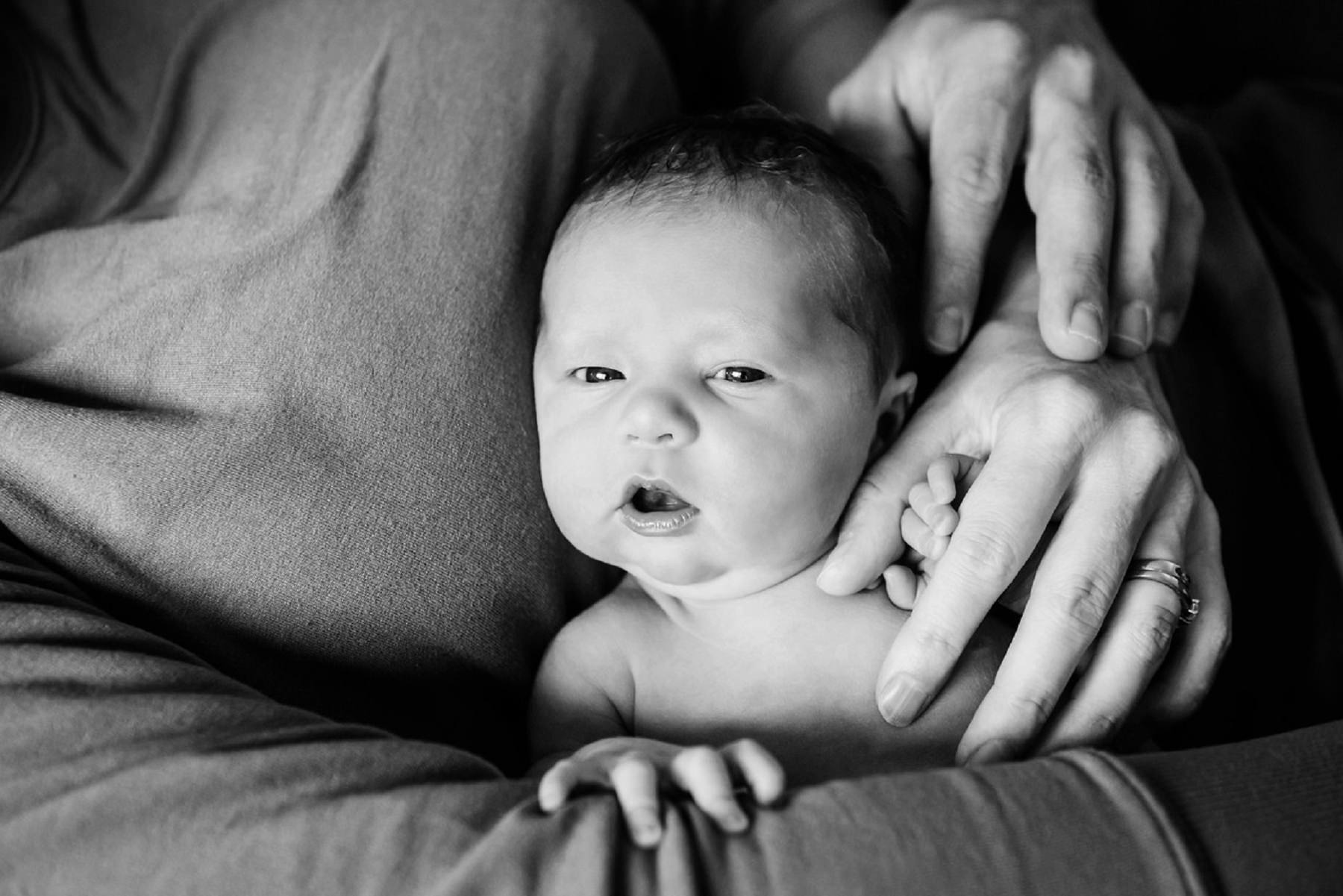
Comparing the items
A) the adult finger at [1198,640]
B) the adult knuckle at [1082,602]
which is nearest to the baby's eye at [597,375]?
the adult knuckle at [1082,602]

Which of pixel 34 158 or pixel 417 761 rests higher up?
pixel 34 158

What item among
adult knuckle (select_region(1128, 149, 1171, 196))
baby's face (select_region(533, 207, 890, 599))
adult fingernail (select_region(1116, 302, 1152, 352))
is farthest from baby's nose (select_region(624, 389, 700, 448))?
adult knuckle (select_region(1128, 149, 1171, 196))

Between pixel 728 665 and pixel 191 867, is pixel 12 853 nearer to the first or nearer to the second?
pixel 191 867

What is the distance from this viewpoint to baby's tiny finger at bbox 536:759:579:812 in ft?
2.39

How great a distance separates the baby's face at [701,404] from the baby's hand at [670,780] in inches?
9.8

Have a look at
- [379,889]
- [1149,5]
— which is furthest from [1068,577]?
[1149,5]

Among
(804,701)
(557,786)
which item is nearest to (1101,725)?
(804,701)

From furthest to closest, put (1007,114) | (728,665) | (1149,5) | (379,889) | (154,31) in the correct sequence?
(1149,5), (154,31), (1007,114), (728,665), (379,889)

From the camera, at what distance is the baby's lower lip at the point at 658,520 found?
1005mm

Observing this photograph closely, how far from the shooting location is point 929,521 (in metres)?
1.00

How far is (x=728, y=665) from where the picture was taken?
1.08 meters

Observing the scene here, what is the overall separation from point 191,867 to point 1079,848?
546 mm

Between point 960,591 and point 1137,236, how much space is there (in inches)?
19.1

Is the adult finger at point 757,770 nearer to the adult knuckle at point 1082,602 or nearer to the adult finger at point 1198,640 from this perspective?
the adult knuckle at point 1082,602
